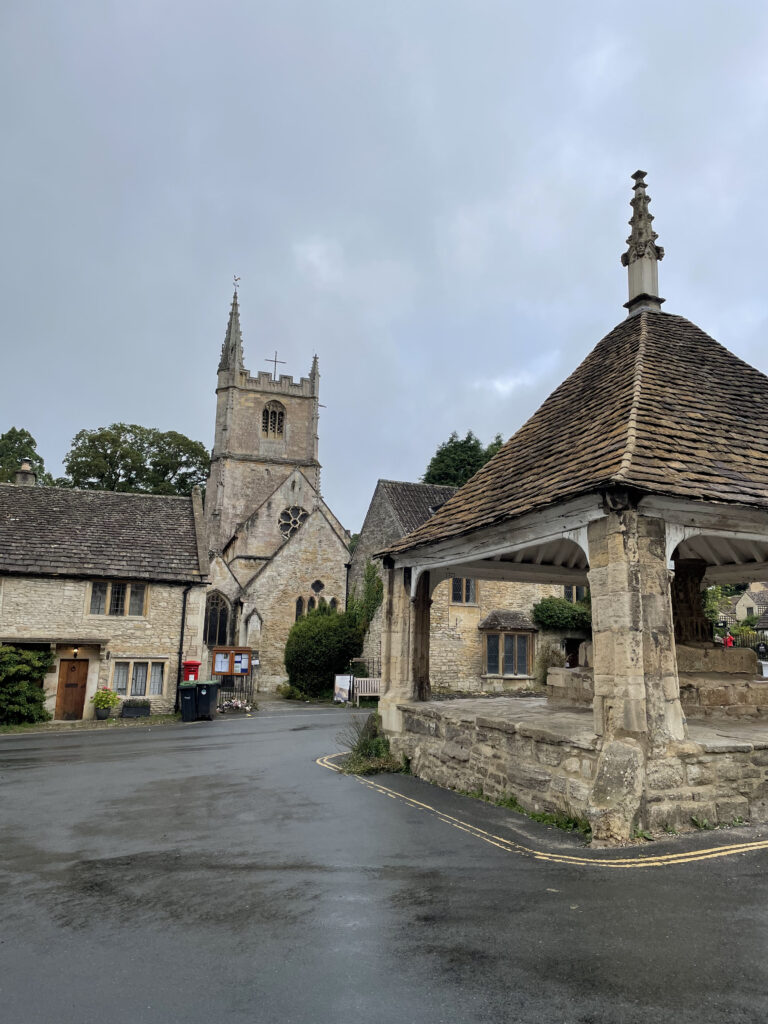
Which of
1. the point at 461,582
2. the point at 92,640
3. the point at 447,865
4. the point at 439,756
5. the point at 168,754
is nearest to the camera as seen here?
the point at 447,865

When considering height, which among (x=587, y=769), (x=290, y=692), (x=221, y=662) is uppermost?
(x=221, y=662)

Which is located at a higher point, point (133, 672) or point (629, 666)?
point (629, 666)

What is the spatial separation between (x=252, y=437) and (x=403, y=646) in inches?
1613

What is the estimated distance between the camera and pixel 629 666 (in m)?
6.45

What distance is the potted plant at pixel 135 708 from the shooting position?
70.1 ft

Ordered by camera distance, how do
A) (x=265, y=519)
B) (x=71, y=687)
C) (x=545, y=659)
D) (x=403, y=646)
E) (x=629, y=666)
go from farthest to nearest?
1. (x=265, y=519)
2. (x=545, y=659)
3. (x=71, y=687)
4. (x=403, y=646)
5. (x=629, y=666)

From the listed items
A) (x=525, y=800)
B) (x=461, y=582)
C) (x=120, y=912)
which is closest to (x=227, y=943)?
(x=120, y=912)

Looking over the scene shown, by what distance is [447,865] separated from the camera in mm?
5848

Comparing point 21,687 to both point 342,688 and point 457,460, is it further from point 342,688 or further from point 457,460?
point 457,460

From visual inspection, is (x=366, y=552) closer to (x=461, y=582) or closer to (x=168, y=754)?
(x=461, y=582)

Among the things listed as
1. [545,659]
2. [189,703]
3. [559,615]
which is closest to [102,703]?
[189,703]

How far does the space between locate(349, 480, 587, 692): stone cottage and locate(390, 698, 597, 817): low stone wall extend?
61.8 ft

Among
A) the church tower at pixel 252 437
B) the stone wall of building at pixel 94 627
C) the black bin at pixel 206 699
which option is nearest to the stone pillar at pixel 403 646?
the black bin at pixel 206 699

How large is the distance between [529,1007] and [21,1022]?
8.63 ft
